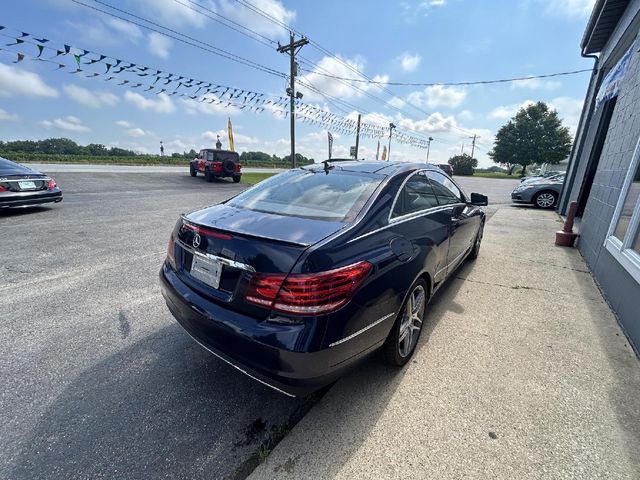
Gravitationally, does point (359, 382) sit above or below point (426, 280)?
below

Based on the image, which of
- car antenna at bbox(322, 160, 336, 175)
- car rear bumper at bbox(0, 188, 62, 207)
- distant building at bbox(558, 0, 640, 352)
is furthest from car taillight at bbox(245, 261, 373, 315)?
car rear bumper at bbox(0, 188, 62, 207)

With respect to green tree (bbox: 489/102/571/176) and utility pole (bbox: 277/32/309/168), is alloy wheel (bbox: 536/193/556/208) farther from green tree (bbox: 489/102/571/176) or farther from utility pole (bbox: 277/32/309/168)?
green tree (bbox: 489/102/571/176)

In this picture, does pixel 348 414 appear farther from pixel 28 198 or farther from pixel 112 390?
pixel 28 198

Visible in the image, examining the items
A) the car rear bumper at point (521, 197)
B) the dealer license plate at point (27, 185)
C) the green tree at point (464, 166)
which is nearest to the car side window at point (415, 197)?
the dealer license plate at point (27, 185)

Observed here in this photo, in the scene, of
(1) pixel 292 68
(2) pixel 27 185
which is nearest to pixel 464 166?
(1) pixel 292 68

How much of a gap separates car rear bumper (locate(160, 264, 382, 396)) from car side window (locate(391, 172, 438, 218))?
41.2 inches

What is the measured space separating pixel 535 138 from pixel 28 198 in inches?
2364

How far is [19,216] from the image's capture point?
6.86m

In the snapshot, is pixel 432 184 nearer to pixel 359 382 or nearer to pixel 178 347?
pixel 359 382

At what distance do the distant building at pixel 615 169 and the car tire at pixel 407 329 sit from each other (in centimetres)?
197

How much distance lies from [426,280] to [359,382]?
982 mm

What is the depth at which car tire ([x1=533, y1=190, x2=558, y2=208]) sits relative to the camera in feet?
38.5

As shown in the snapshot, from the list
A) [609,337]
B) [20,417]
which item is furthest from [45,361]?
[609,337]

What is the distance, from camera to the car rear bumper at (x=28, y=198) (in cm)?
648
